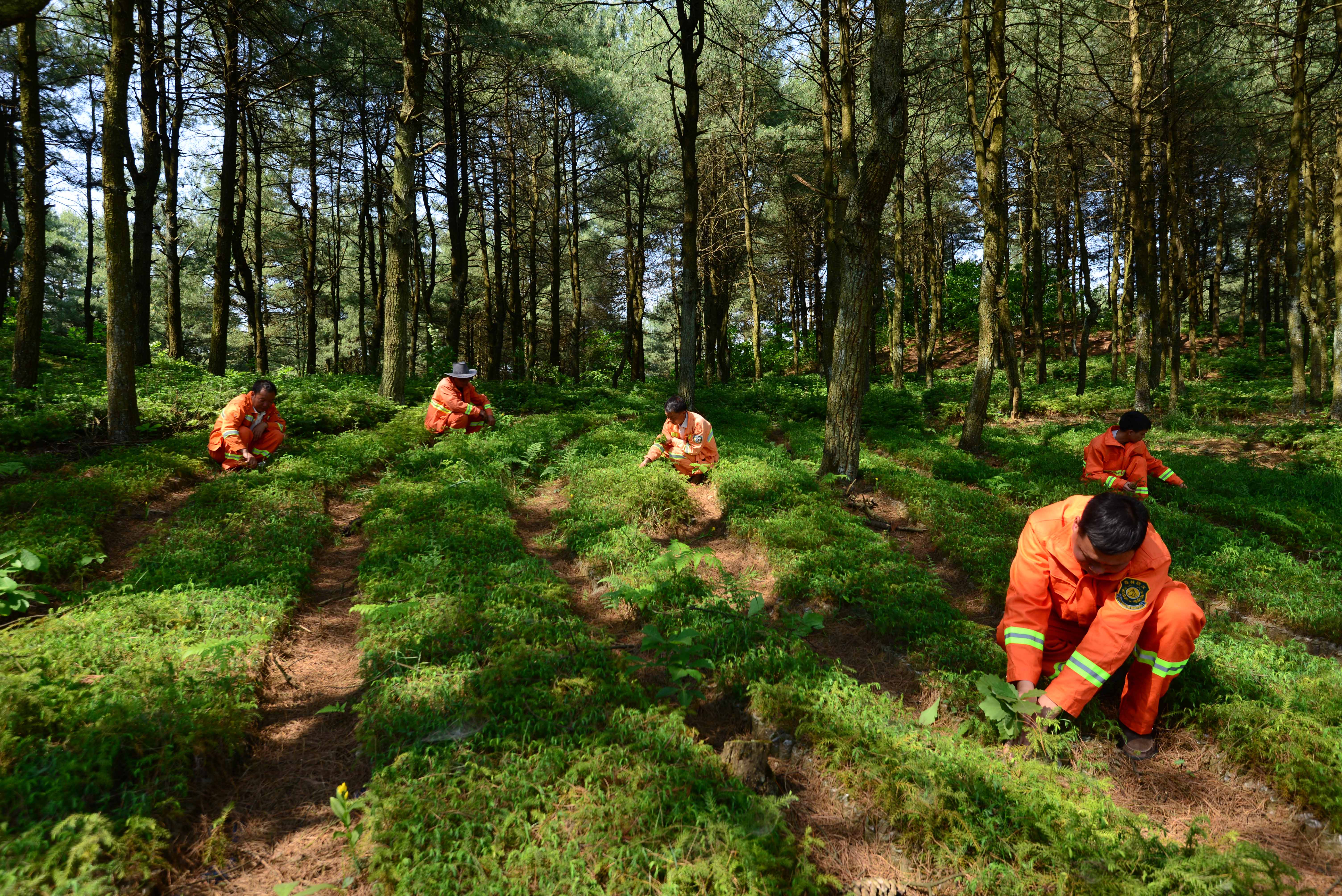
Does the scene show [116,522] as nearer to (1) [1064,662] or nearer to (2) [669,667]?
(2) [669,667]

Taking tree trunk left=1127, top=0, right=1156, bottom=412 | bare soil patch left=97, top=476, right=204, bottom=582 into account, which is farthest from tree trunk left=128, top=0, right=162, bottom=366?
tree trunk left=1127, top=0, right=1156, bottom=412

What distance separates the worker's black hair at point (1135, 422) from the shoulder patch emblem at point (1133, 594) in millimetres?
4259

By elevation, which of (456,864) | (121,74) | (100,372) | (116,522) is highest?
(121,74)

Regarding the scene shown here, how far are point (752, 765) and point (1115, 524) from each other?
2328 millimetres

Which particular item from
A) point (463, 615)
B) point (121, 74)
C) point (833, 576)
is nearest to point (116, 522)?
point (463, 615)

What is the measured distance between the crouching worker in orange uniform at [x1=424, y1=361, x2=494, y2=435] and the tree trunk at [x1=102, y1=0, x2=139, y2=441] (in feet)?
13.4

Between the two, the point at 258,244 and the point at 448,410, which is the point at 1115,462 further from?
the point at 258,244

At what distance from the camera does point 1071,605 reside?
11.5 ft

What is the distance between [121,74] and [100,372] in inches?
316

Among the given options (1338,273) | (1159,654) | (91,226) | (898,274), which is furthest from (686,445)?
(91,226)

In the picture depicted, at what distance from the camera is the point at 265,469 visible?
25.5ft

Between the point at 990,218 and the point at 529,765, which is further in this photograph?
the point at 990,218

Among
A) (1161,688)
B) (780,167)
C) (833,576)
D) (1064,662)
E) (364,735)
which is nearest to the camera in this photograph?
(364,735)

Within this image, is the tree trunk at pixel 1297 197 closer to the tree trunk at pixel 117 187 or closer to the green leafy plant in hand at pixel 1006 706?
the green leafy plant in hand at pixel 1006 706
